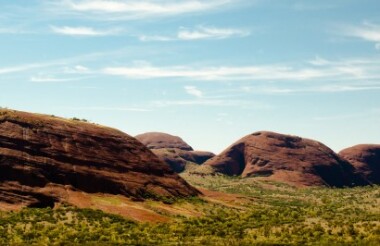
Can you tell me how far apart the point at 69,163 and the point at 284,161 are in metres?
101

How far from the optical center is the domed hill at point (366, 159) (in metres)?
184

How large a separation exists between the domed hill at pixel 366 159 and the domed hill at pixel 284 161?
10.6 metres

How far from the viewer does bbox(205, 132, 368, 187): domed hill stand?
5906 inches

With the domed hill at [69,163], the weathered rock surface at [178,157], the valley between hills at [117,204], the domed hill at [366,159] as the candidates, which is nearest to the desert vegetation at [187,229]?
the valley between hills at [117,204]

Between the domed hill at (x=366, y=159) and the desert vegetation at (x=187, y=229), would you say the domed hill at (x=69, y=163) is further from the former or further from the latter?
the domed hill at (x=366, y=159)

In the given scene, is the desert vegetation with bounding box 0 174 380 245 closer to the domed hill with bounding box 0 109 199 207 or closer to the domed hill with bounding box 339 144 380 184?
the domed hill with bounding box 0 109 199 207

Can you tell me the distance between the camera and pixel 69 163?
6662 centimetres

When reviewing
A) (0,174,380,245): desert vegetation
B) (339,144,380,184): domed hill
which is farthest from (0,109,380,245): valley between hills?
(339,144,380,184): domed hill

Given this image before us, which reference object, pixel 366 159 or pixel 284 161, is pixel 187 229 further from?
pixel 366 159

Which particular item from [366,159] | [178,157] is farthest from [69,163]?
[366,159]

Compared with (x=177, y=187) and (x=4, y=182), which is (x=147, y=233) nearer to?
(x=4, y=182)

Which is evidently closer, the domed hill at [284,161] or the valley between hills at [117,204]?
the valley between hills at [117,204]

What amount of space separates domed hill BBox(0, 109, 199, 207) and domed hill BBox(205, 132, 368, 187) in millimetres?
74104

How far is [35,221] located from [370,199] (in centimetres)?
6962
